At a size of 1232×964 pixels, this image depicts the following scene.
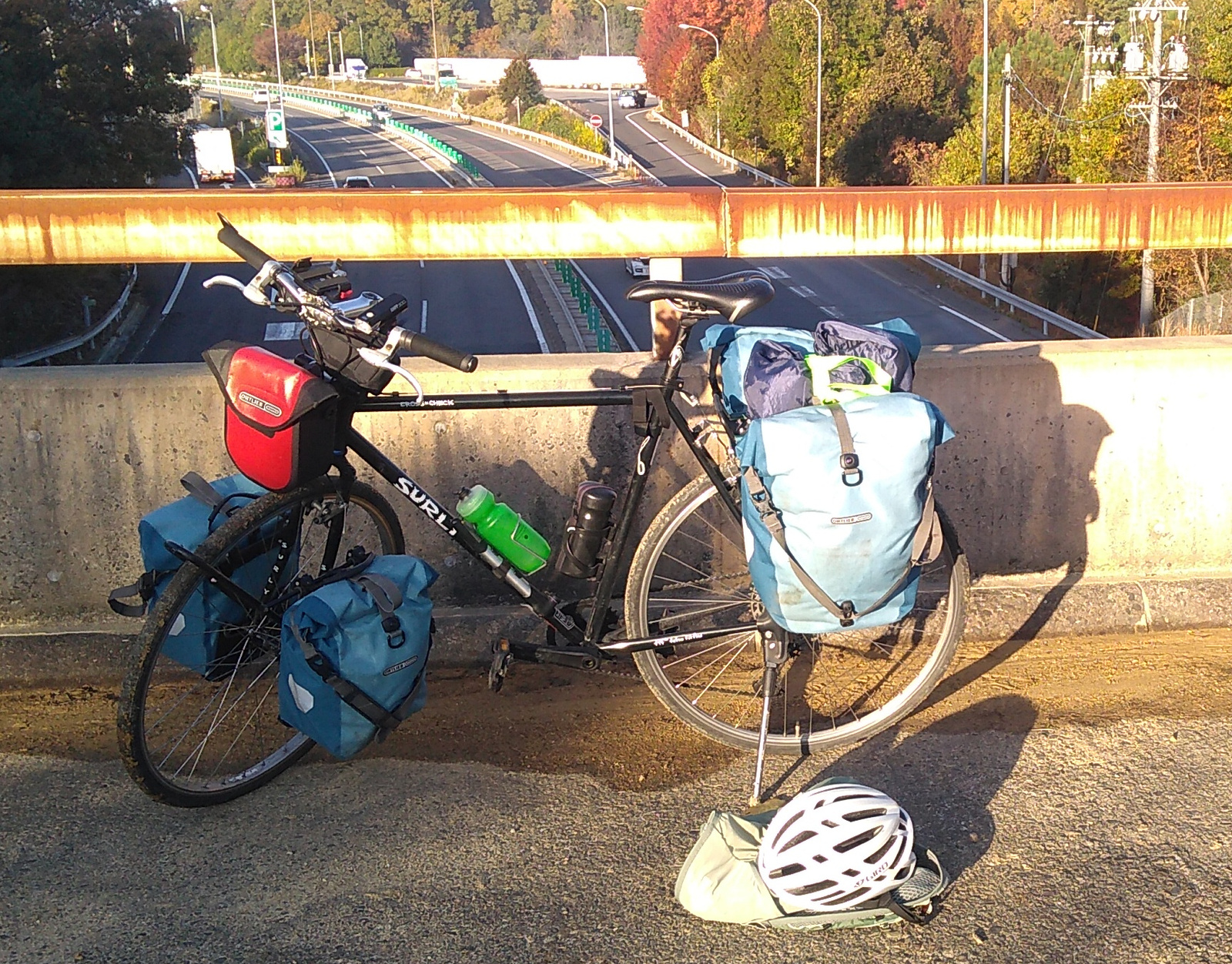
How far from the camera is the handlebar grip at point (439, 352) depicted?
3.59 m

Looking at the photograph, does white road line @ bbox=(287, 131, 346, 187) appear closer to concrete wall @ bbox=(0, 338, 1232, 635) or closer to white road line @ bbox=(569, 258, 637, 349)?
white road line @ bbox=(569, 258, 637, 349)

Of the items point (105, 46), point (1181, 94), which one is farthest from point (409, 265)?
point (1181, 94)

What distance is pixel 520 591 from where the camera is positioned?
418 cm

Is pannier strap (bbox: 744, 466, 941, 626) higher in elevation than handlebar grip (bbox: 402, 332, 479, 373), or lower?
lower

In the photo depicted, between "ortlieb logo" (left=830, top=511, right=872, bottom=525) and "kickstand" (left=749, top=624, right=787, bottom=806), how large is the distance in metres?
0.58

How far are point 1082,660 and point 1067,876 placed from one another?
4.80 feet

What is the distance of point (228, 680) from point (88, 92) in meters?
46.6

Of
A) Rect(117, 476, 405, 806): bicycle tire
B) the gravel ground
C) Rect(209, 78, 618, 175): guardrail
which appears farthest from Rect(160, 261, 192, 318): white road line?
the gravel ground

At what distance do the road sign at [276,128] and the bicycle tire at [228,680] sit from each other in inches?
3047

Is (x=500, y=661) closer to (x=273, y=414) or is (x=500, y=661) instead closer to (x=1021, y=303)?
(x=273, y=414)

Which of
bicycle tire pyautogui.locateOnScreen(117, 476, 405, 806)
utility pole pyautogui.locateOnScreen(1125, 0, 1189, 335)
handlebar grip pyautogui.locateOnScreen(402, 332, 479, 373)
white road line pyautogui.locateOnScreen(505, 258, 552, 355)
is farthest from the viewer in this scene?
utility pole pyautogui.locateOnScreen(1125, 0, 1189, 335)

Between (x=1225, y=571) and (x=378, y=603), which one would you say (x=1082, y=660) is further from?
(x=378, y=603)

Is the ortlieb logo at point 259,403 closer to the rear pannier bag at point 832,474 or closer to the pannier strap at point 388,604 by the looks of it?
the pannier strap at point 388,604

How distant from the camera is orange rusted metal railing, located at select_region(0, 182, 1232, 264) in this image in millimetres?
4633
